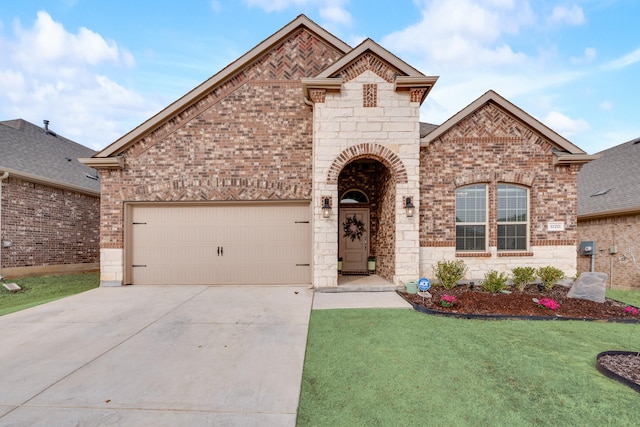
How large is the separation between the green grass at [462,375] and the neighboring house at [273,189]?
3.28 meters

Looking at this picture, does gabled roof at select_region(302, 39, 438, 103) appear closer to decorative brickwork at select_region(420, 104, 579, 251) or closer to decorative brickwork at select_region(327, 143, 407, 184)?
decorative brickwork at select_region(327, 143, 407, 184)

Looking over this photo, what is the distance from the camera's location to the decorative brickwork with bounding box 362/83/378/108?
24.0 feet

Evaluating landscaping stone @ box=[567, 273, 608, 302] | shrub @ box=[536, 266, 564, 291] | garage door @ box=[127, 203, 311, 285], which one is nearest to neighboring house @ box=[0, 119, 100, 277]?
garage door @ box=[127, 203, 311, 285]

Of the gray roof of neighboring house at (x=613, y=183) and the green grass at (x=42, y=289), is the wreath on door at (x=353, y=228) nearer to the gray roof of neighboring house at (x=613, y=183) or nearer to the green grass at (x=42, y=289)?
the green grass at (x=42, y=289)

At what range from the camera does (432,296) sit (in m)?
6.52

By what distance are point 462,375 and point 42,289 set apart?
35.5ft

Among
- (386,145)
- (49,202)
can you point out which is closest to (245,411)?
(386,145)

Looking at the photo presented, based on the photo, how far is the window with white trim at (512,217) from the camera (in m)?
8.09

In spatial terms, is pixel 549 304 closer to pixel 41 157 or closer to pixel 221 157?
pixel 221 157

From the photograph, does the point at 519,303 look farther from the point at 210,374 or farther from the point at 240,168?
the point at 240,168

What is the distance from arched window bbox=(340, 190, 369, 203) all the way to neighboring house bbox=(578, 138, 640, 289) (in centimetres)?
888

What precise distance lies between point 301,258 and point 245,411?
5564 millimetres

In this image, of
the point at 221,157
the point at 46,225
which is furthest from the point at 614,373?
the point at 46,225

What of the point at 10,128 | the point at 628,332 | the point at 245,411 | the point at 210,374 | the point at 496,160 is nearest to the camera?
the point at 245,411
